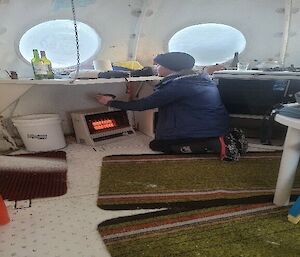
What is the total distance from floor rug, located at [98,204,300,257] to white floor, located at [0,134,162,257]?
76mm

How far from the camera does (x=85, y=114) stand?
2652mm

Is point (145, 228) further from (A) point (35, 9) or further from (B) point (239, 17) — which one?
(B) point (239, 17)

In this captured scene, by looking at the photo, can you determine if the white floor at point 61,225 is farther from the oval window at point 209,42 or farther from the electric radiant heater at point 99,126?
the oval window at point 209,42

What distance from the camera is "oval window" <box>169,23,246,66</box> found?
3.89 meters

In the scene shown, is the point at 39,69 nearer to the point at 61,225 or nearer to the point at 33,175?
the point at 33,175

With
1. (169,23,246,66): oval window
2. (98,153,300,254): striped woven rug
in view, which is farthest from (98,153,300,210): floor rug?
(169,23,246,66): oval window

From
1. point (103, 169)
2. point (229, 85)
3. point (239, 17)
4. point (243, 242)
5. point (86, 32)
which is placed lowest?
point (103, 169)

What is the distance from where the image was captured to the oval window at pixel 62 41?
3.26 metres

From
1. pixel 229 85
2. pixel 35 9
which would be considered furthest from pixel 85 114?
pixel 229 85

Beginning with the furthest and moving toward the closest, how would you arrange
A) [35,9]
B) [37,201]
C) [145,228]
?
1. [35,9]
2. [37,201]
3. [145,228]

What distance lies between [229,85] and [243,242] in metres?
1.67

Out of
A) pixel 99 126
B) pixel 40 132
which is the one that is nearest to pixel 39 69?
pixel 40 132

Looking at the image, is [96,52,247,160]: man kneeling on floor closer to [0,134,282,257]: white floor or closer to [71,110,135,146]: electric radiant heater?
[71,110,135,146]: electric radiant heater

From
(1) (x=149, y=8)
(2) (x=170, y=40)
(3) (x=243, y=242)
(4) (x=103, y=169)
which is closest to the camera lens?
(3) (x=243, y=242)
